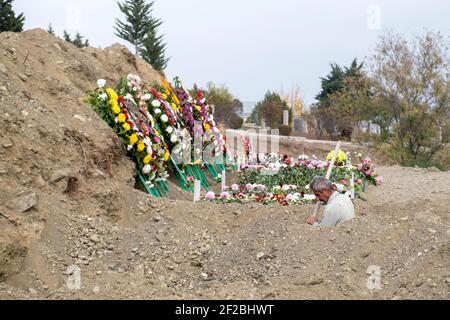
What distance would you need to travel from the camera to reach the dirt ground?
5.19 meters

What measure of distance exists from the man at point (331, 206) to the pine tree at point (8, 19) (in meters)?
20.1

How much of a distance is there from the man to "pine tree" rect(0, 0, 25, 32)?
66.1ft

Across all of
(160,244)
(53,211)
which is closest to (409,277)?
(160,244)

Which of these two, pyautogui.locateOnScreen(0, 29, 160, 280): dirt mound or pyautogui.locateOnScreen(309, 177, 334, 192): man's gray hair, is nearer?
pyautogui.locateOnScreen(0, 29, 160, 280): dirt mound

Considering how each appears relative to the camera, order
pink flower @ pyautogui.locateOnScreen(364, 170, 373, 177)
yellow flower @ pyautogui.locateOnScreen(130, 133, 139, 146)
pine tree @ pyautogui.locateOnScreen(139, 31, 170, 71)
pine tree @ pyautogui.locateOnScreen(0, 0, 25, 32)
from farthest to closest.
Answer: pine tree @ pyautogui.locateOnScreen(139, 31, 170, 71), pine tree @ pyautogui.locateOnScreen(0, 0, 25, 32), pink flower @ pyautogui.locateOnScreen(364, 170, 373, 177), yellow flower @ pyautogui.locateOnScreen(130, 133, 139, 146)

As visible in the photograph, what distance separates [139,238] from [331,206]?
1925 mm

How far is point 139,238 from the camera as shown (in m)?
6.44

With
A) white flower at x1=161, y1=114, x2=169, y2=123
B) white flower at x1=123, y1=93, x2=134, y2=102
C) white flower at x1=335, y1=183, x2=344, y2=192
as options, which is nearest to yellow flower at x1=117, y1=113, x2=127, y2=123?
white flower at x1=123, y1=93, x2=134, y2=102

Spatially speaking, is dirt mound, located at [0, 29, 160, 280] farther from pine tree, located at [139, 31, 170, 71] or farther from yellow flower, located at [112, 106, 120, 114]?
pine tree, located at [139, 31, 170, 71]

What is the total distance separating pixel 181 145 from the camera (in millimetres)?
11531

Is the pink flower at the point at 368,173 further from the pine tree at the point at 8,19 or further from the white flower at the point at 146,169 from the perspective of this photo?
the pine tree at the point at 8,19

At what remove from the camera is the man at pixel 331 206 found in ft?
21.1

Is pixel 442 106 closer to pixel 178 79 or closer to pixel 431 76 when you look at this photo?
pixel 431 76

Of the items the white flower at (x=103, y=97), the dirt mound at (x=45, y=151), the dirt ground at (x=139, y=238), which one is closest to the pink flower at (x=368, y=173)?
the dirt ground at (x=139, y=238)
